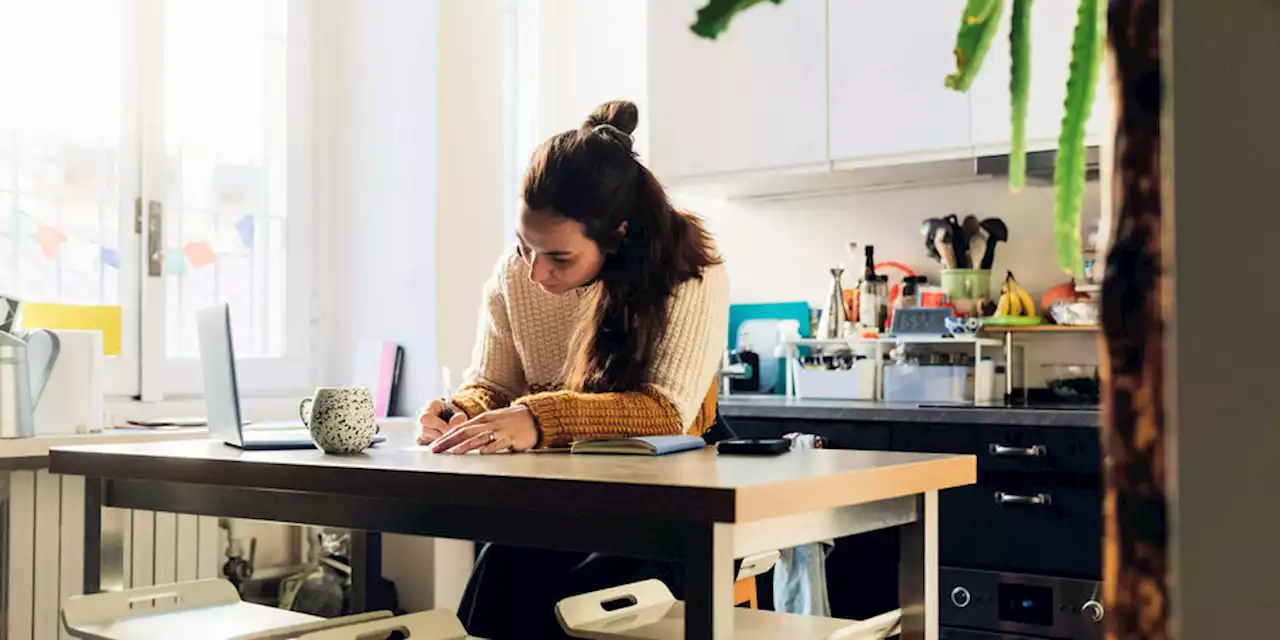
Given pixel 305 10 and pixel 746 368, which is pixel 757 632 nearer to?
pixel 746 368

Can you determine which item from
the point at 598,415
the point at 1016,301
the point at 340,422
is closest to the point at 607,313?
the point at 598,415

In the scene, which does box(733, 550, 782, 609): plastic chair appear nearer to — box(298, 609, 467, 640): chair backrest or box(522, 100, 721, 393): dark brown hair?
box(522, 100, 721, 393): dark brown hair

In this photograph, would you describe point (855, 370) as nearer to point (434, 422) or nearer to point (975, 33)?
point (434, 422)

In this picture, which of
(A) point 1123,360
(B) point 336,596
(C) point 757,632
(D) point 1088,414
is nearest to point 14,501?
(B) point 336,596

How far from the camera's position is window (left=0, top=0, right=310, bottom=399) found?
3008 mm

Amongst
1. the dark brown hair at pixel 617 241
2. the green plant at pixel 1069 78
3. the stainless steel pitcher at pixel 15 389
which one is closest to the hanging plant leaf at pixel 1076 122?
the green plant at pixel 1069 78

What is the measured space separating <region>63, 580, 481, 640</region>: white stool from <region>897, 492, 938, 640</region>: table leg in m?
0.59

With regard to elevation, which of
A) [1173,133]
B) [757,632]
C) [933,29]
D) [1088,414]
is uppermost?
[933,29]

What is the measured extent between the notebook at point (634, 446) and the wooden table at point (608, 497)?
0.04 metres

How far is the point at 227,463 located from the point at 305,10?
2.36 meters

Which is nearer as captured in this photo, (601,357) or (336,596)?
(601,357)

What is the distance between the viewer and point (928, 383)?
3479 mm

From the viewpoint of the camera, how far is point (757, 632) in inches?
63.9

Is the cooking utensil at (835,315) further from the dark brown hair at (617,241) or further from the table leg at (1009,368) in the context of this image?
the dark brown hair at (617,241)
